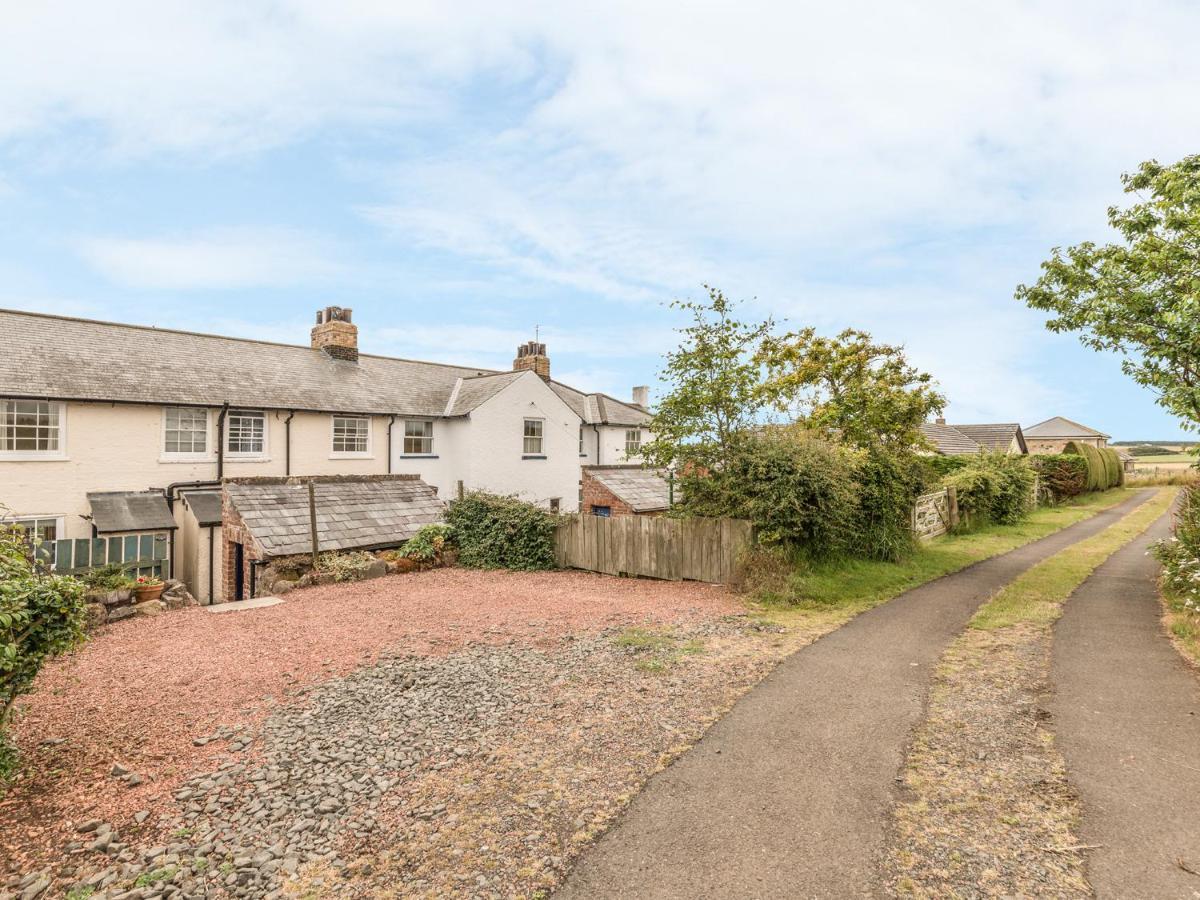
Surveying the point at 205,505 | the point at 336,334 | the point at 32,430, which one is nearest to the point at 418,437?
the point at 336,334

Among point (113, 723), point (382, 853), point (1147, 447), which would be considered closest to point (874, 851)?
point (382, 853)

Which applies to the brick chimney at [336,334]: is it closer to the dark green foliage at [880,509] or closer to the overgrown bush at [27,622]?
the dark green foliage at [880,509]

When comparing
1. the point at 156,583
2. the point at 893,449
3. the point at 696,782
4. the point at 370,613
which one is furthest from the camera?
the point at 893,449

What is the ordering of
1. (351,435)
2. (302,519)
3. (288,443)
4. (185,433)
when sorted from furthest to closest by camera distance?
(351,435) → (288,443) → (185,433) → (302,519)

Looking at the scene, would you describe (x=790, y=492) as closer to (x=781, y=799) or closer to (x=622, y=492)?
(x=781, y=799)

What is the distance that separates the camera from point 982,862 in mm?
4324

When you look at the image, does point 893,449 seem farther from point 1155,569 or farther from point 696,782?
point 696,782

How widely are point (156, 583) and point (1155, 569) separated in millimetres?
23900

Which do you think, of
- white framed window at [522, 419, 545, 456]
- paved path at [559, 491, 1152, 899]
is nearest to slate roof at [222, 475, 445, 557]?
white framed window at [522, 419, 545, 456]

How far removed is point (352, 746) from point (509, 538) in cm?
1158

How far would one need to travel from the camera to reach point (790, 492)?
13617 mm

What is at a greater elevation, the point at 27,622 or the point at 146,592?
the point at 27,622

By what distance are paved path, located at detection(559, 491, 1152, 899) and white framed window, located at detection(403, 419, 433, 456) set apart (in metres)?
20.8

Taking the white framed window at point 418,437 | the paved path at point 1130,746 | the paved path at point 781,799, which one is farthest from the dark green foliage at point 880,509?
the white framed window at point 418,437
